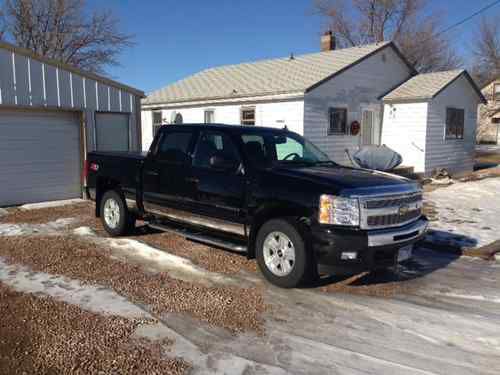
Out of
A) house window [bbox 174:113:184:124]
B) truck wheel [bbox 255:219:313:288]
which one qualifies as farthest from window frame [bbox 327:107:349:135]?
truck wheel [bbox 255:219:313:288]

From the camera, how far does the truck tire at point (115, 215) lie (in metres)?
7.42

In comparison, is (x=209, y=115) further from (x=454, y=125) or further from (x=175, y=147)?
(x=175, y=147)

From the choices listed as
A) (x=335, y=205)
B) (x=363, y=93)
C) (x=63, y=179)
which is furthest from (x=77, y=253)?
(x=363, y=93)

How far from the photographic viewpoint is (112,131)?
12117 millimetres

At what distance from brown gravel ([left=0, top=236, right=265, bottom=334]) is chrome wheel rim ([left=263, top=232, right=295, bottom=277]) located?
0.35 m

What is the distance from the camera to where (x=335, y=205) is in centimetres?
468

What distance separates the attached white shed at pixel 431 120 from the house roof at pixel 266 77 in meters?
2.15

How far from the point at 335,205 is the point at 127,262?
10.1ft

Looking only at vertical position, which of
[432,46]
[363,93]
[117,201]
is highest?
[432,46]

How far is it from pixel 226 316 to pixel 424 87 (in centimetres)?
1537

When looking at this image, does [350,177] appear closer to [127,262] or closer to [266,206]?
[266,206]

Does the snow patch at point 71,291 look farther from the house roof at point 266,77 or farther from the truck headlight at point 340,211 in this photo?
the house roof at point 266,77

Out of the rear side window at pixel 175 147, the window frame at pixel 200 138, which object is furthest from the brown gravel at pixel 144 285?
the rear side window at pixel 175 147

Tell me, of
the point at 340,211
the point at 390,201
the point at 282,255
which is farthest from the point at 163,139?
the point at 390,201
